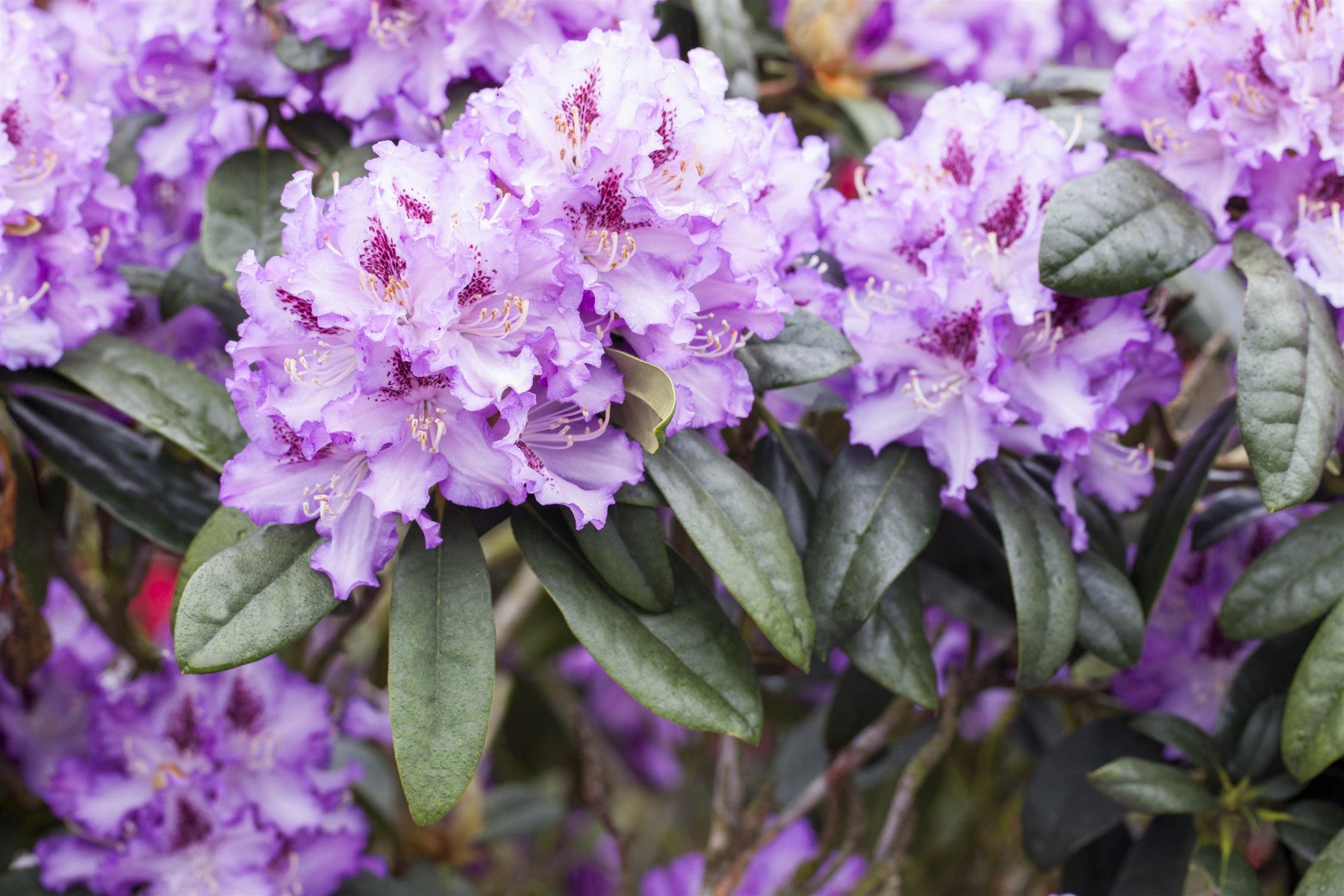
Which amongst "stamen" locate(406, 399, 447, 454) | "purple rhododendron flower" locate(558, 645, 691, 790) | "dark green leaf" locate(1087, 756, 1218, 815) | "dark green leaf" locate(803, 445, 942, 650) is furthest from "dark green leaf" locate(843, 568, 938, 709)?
"purple rhododendron flower" locate(558, 645, 691, 790)

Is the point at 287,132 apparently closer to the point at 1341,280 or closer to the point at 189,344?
the point at 189,344

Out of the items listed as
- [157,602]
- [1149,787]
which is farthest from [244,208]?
[157,602]

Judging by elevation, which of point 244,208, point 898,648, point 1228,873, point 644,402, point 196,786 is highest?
point 644,402

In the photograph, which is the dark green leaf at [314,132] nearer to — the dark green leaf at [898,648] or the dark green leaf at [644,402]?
the dark green leaf at [644,402]

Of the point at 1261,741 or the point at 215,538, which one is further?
the point at 1261,741

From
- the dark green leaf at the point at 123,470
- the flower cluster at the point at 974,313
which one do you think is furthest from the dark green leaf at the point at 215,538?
the flower cluster at the point at 974,313

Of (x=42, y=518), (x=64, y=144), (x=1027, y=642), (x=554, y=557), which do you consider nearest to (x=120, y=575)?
(x=42, y=518)

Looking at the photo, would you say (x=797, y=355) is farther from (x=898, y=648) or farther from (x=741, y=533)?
(x=898, y=648)
